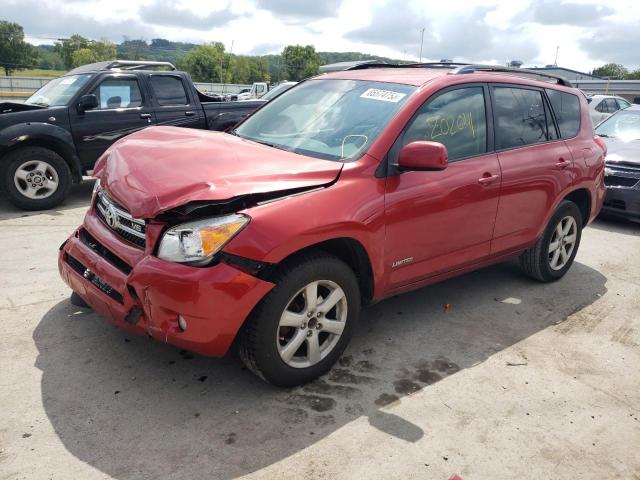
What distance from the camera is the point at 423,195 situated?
11.7ft

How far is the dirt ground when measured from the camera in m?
2.63

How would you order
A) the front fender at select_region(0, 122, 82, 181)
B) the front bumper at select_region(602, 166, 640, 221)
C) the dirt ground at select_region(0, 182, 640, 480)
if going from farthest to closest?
the front bumper at select_region(602, 166, 640, 221), the front fender at select_region(0, 122, 82, 181), the dirt ground at select_region(0, 182, 640, 480)

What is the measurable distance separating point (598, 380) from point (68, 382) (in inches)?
126

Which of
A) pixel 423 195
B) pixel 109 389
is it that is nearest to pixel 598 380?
pixel 423 195

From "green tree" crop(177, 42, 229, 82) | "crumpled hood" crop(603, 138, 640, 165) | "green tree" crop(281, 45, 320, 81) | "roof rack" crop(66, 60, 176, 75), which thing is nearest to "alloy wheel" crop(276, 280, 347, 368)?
"crumpled hood" crop(603, 138, 640, 165)

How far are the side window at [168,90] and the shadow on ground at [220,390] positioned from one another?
4937 mm

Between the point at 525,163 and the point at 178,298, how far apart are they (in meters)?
2.93

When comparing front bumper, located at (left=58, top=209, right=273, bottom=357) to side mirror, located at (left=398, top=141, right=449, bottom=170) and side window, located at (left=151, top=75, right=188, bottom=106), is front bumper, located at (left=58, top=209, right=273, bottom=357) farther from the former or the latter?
side window, located at (left=151, top=75, right=188, bottom=106)

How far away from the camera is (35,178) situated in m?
6.92

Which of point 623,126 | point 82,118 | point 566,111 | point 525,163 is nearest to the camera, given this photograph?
point 525,163

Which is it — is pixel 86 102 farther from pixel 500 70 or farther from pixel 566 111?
pixel 566 111

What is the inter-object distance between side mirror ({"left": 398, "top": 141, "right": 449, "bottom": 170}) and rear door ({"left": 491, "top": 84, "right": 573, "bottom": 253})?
1.06m

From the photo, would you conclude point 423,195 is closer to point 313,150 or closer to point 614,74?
point 313,150

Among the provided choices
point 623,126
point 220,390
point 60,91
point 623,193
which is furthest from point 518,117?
point 60,91
